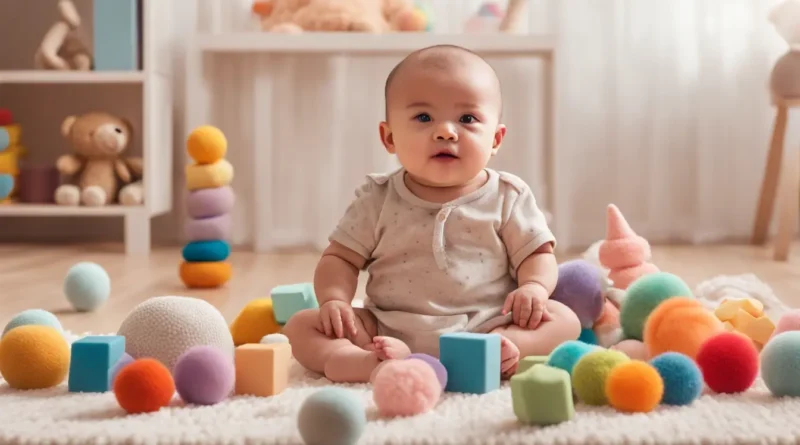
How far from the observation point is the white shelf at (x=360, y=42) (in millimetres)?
2424

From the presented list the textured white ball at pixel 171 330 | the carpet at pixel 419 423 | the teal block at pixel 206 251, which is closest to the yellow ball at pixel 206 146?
the teal block at pixel 206 251

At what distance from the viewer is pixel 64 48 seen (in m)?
2.56

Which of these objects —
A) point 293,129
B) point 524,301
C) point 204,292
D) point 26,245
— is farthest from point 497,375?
point 26,245

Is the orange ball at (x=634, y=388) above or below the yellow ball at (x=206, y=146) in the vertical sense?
below

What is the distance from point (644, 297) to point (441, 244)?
0.24 m

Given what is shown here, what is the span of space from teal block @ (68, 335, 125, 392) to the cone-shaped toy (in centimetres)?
67

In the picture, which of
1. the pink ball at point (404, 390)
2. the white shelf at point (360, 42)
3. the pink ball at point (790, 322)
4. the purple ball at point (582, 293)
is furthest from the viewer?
the white shelf at point (360, 42)

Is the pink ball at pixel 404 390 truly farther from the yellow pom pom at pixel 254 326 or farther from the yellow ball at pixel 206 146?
→ the yellow ball at pixel 206 146

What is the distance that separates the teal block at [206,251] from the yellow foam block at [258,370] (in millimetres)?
970

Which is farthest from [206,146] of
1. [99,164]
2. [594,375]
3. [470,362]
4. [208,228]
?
[594,375]

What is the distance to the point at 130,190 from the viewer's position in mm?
2461

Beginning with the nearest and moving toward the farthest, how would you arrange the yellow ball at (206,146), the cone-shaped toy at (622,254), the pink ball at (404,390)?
the pink ball at (404,390) → the cone-shaped toy at (622,254) → the yellow ball at (206,146)

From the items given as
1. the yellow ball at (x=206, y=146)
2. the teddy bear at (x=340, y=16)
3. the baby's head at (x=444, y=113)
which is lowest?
the yellow ball at (x=206, y=146)

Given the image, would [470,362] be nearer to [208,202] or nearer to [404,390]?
[404,390]
